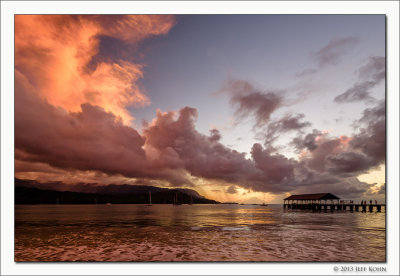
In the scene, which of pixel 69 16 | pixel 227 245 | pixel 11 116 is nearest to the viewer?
pixel 11 116

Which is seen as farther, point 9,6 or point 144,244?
point 144,244

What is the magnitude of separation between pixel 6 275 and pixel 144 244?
804 centimetres

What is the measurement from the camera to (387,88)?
11.7 metres

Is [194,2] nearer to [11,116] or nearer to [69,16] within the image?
[69,16]

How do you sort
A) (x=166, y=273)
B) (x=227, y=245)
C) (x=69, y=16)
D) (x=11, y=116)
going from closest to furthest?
(x=166, y=273), (x=11, y=116), (x=69, y=16), (x=227, y=245)

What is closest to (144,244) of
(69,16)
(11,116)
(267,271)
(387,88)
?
(267,271)

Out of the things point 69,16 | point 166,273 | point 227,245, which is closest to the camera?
point 166,273

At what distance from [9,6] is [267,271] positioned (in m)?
16.3

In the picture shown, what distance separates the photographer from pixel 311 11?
1202 centimetres

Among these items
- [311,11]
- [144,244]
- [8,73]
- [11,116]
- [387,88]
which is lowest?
[144,244]

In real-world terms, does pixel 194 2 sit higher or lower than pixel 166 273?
higher

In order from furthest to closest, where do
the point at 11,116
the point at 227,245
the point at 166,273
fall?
the point at 227,245
the point at 11,116
the point at 166,273

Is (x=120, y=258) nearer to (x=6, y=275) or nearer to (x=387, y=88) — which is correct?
(x=6, y=275)

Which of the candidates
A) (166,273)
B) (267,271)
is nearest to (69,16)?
(166,273)
